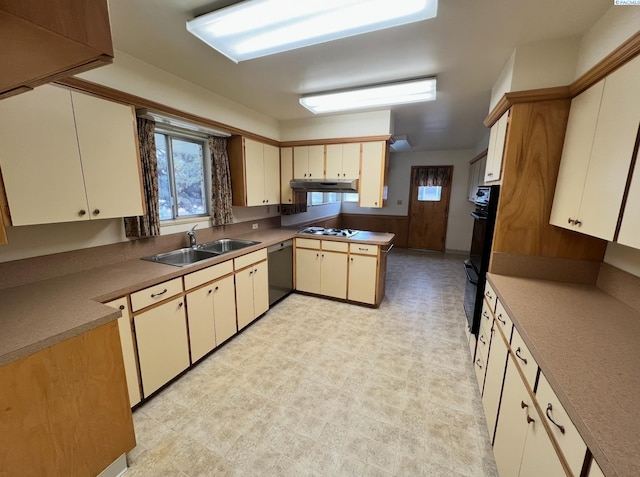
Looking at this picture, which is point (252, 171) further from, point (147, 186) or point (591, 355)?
point (591, 355)

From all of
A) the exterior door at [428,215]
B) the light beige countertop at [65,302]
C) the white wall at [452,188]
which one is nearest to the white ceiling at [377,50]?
the light beige countertop at [65,302]

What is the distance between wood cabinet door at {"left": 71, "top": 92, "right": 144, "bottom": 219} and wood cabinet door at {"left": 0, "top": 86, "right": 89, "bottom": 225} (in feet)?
0.17

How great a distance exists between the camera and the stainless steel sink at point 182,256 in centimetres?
241

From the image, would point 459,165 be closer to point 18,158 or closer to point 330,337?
point 330,337

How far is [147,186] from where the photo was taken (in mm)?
2201

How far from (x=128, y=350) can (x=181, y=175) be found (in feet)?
5.95

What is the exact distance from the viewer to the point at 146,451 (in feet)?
5.01

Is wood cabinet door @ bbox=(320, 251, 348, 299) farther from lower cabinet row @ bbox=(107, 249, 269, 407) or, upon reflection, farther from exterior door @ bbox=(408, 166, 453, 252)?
exterior door @ bbox=(408, 166, 453, 252)

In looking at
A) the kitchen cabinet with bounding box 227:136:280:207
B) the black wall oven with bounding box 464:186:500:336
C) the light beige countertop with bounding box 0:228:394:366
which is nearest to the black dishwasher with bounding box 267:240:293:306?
the kitchen cabinet with bounding box 227:136:280:207

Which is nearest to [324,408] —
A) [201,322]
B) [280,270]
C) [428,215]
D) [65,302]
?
[201,322]

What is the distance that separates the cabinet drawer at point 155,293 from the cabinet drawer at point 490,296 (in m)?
2.31

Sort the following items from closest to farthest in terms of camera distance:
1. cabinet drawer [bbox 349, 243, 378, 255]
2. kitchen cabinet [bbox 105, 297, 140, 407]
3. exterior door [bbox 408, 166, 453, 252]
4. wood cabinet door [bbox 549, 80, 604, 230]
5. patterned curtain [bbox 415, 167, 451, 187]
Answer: wood cabinet door [bbox 549, 80, 604, 230] < kitchen cabinet [bbox 105, 297, 140, 407] < cabinet drawer [bbox 349, 243, 378, 255] < patterned curtain [bbox 415, 167, 451, 187] < exterior door [bbox 408, 166, 453, 252]

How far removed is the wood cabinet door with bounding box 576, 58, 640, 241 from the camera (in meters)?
1.14

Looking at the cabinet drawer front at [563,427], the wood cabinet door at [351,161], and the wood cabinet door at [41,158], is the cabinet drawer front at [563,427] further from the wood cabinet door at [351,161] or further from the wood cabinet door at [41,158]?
the wood cabinet door at [351,161]
